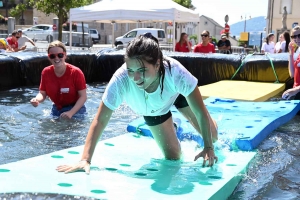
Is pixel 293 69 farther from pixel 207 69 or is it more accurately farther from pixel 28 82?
pixel 28 82

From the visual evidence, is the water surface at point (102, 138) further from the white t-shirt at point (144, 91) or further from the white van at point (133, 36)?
the white van at point (133, 36)

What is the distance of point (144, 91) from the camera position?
2.94 metres

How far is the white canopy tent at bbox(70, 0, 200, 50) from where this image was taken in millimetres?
14352

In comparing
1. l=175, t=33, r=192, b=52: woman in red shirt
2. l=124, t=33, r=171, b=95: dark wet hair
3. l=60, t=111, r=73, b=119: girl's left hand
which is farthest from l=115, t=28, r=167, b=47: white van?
l=124, t=33, r=171, b=95: dark wet hair

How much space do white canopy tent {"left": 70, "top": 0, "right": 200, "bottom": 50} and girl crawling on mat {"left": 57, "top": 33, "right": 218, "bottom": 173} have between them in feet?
37.7

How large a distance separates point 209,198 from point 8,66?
6.71 m

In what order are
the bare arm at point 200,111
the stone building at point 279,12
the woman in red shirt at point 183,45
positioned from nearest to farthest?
the bare arm at point 200,111
the woman in red shirt at point 183,45
the stone building at point 279,12

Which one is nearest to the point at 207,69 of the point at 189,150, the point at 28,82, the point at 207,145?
the point at 28,82

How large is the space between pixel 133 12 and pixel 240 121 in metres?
10.3

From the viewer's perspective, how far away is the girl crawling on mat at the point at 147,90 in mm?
2639

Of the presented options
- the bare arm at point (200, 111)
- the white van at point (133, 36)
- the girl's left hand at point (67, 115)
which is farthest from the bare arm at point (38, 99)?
the white van at point (133, 36)

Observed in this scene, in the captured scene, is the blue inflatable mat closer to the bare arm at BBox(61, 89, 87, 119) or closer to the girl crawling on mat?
the bare arm at BBox(61, 89, 87, 119)

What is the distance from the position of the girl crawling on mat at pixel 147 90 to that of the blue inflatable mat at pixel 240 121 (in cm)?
134

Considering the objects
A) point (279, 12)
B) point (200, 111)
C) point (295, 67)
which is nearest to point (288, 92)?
point (295, 67)
